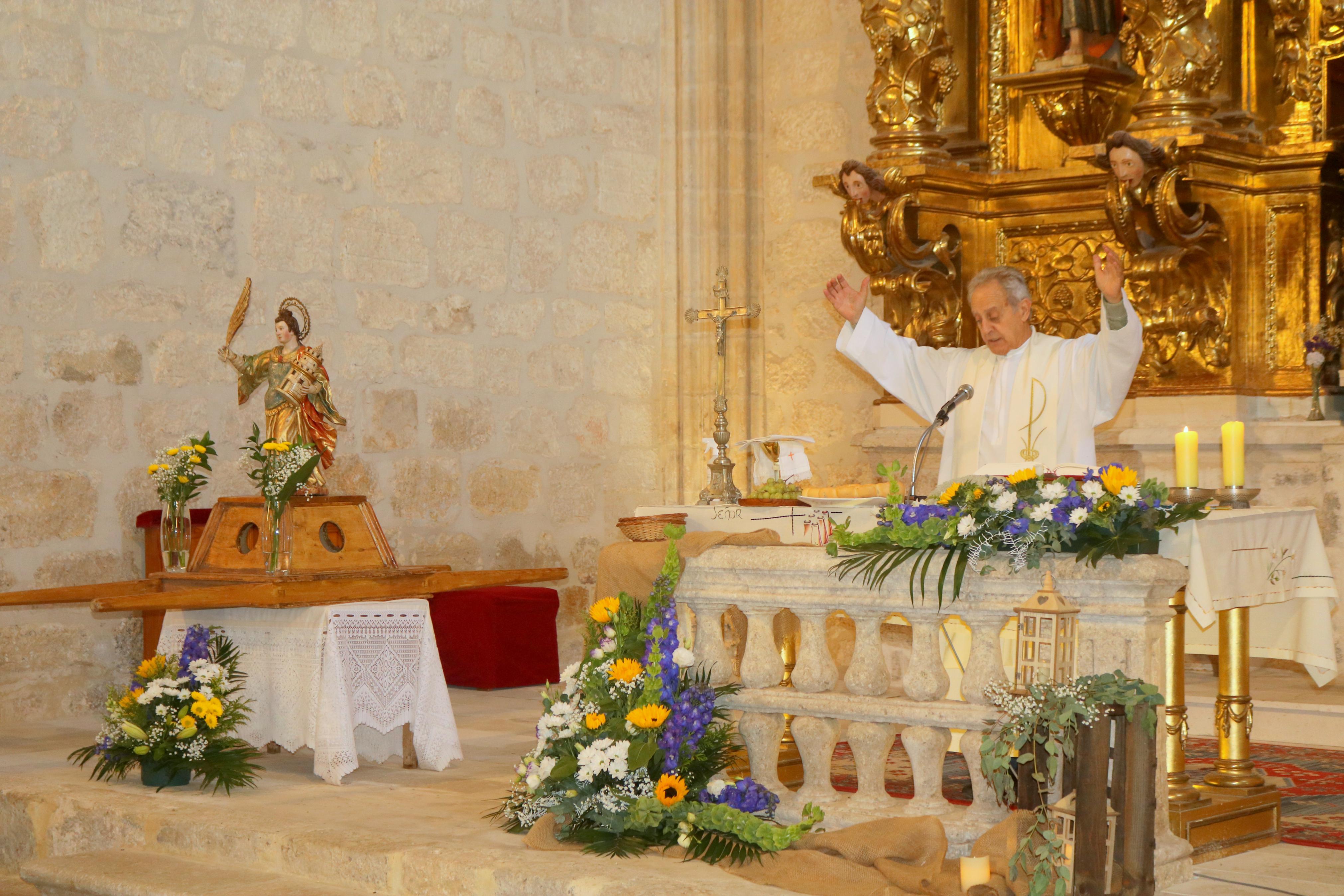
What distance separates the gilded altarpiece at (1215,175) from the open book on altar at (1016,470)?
2470mm

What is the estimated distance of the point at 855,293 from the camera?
19.2 feet

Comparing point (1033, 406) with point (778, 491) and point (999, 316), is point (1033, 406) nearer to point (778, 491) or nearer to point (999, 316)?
point (999, 316)

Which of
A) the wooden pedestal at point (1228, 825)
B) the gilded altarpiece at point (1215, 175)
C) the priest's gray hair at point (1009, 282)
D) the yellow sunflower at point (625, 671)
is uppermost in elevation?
the gilded altarpiece at point (1215, 175)

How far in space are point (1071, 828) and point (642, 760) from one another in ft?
3.68

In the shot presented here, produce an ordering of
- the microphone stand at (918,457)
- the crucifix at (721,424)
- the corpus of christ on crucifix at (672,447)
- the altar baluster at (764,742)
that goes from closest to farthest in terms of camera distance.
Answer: the corpus of christ on crucifix at (672,447)
the microphone stand at (918,457)
the altar baluster at (764,742)
the crucifix at (721,424)

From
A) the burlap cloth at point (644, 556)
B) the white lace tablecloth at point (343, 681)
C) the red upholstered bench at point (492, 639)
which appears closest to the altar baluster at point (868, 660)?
the burlap cloth at point (644, 556)

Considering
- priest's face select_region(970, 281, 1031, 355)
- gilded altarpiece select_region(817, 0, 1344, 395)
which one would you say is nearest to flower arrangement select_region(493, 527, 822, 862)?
priest's face select_region(970, 281, 1031, 355)

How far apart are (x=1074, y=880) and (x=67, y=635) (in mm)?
4934

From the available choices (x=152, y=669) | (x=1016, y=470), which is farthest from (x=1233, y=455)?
(x=152, y=669)

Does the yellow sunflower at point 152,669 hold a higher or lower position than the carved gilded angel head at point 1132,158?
lower

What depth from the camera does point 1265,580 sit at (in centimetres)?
487

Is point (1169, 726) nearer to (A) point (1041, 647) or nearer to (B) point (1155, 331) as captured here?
(A) point (1041, 647)

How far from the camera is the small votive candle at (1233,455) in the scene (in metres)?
4.97

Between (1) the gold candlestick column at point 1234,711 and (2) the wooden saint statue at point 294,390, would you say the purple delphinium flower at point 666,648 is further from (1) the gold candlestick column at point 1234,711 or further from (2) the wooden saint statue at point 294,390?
(2) the wooden saint statue at point 294,390
